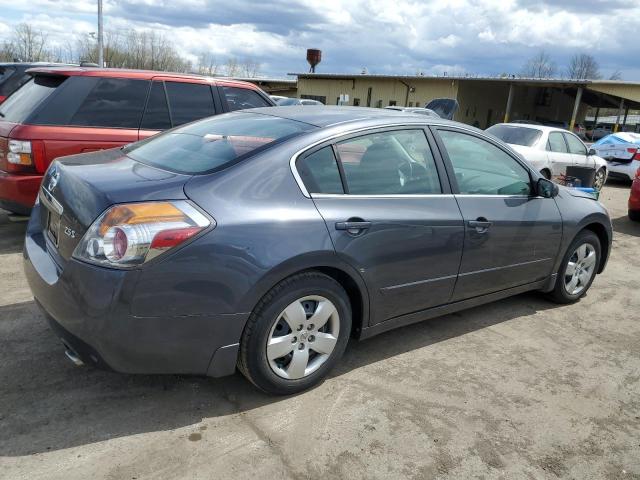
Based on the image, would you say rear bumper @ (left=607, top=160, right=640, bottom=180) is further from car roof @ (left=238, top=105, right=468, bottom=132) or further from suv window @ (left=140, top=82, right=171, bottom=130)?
suv window @ (left=140, top=82, right=171, bottom=130)

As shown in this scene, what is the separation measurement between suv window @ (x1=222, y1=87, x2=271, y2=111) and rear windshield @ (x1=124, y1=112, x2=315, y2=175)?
2674 mm

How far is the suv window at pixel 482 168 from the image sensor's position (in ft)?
12.2

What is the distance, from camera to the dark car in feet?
8.11

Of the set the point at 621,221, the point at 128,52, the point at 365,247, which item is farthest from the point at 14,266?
the point at 128,52

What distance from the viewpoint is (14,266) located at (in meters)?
4.72

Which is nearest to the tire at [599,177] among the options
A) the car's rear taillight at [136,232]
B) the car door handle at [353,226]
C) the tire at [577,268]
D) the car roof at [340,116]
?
the tire at [577,268]

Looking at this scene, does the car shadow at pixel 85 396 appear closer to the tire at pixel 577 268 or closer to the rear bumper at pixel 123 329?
the rear bumper at pixel 123 329

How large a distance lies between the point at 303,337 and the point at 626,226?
7882 millimetres

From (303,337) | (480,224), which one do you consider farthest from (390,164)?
(303,337)

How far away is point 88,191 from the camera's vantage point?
267cm

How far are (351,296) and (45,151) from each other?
11.2ft

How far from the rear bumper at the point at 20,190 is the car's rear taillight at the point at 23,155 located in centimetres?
8

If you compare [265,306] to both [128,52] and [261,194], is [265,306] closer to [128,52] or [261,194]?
[261,194]

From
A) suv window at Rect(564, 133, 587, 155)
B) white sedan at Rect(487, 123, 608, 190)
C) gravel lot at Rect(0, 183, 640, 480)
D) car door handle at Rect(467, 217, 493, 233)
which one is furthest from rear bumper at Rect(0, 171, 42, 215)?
suv window at Rect(564, 133, 587, 155)
